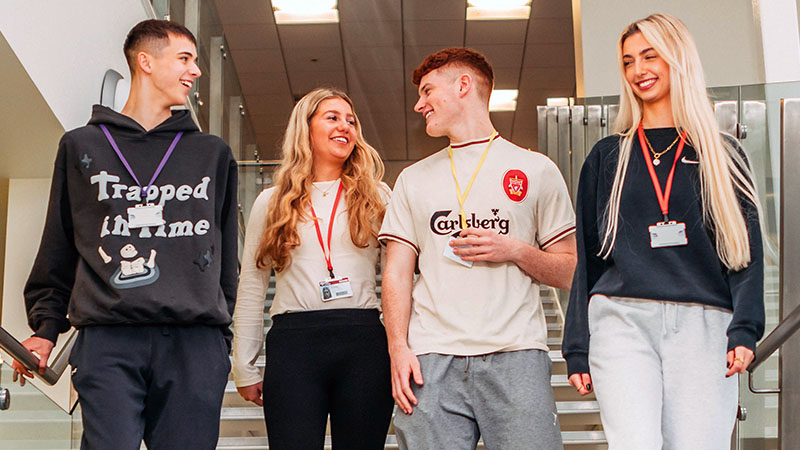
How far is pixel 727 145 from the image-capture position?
2.75m

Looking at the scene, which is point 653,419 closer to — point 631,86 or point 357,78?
point 631,86

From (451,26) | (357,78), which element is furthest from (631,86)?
(357,78)

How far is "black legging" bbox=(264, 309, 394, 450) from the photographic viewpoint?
300 centimetres

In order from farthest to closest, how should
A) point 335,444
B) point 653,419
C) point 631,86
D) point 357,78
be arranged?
point 357,78, point 335,444, point 631,86, point 653,419

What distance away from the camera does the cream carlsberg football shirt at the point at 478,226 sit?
2818 millimetres

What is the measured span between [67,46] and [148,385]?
2.15 metres

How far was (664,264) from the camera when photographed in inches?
102

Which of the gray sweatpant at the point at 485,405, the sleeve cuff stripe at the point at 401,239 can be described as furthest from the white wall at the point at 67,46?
the gray sweatpant at the point at 485,405

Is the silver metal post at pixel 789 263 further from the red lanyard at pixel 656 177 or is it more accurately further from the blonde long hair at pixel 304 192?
the blonde long hair at pixel 304 192

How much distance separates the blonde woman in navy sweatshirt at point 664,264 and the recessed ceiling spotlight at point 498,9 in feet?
25.0

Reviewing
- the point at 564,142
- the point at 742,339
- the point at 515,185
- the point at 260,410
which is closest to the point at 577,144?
the point at 564,142

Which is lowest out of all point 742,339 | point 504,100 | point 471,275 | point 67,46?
point 742,339

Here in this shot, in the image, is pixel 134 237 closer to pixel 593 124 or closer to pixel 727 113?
pixel 727 113

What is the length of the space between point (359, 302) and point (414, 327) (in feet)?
1.13
